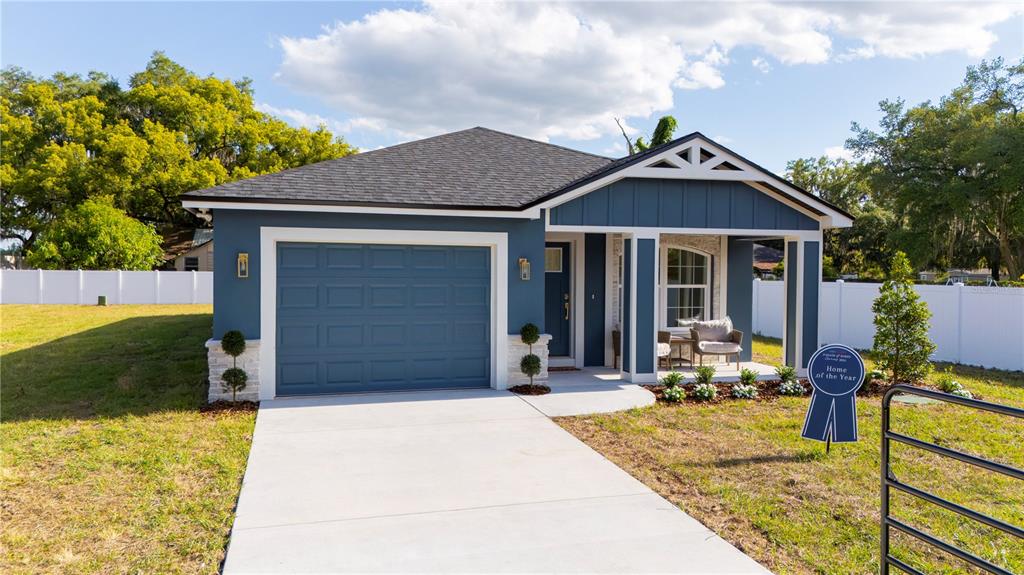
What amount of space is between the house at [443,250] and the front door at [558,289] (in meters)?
0.54

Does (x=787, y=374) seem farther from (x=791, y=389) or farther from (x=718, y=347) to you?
(x=718, y=347)

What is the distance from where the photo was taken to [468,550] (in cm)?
402

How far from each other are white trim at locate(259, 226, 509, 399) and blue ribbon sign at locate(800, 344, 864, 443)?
448cm

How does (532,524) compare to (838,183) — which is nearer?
Answer: (532,524)

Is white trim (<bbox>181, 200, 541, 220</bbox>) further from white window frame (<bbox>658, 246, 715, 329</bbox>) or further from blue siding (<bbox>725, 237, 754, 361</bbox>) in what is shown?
blue siding (<bbox>725, 237, 754, 361</bbox>)

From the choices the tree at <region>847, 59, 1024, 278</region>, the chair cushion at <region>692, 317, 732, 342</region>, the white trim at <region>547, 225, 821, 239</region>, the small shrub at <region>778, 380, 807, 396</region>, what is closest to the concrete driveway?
the white trim at <region>547, 225, 821, 239</region>

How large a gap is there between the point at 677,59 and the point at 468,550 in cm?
1141

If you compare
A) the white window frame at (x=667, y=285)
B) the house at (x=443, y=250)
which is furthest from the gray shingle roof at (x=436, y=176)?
the white window frame at (x=667, y=285)

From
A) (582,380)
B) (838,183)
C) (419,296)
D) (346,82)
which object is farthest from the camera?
(838,183)

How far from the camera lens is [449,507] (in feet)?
15.7

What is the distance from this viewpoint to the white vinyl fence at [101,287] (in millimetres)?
23359

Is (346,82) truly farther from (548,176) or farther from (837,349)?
(837,349)

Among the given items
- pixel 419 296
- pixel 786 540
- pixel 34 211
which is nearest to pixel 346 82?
pixel 419 296

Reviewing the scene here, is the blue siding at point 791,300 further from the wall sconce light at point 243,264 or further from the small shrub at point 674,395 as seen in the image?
the wall sconce light at point 243,264
